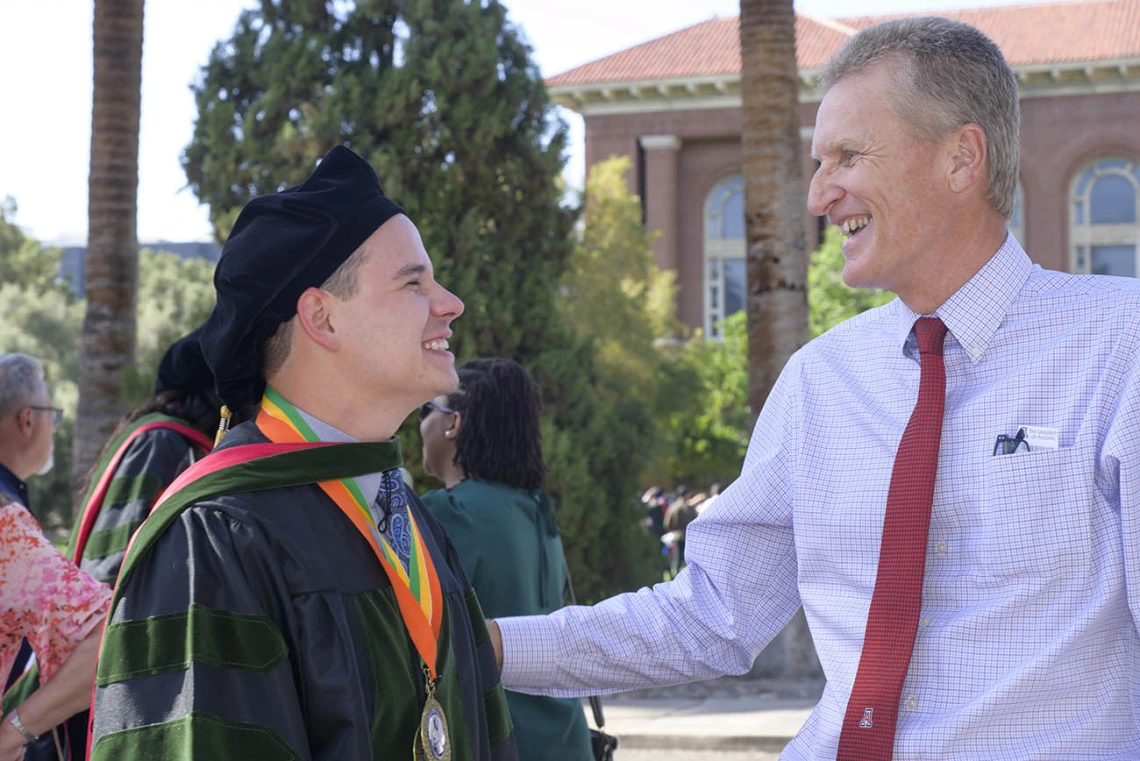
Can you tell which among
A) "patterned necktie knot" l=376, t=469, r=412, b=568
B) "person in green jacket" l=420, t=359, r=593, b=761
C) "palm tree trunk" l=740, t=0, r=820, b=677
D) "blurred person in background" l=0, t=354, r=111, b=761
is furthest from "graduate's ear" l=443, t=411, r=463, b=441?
"palm tree trunk" l=740, t=0, r=820, b=677

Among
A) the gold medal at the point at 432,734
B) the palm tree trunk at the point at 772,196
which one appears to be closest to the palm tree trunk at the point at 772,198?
the palm tree trunk at the point at 772,196

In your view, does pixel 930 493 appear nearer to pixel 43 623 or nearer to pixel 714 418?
pixel 43 623

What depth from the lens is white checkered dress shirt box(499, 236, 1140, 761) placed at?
93.7 inches

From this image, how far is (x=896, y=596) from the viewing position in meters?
2.50

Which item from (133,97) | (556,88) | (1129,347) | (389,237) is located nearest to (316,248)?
(389,237)

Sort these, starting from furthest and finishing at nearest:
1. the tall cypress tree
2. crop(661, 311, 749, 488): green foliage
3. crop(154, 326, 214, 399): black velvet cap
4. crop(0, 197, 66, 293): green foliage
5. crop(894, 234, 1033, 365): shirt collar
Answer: crop(0, 197, 66, 293): green foliage
crop(661, 311, 749, 488): green foliage
the tall cypress tree
crop(154, 326, 214, 399): black velvet cap
crop(894, 234, 1033, 365): shirt collar

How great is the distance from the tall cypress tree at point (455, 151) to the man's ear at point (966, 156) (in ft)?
34.2

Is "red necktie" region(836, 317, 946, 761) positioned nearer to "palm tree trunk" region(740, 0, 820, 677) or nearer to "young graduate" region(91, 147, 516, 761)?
"young graduate" region(91, 147, 516, 761)

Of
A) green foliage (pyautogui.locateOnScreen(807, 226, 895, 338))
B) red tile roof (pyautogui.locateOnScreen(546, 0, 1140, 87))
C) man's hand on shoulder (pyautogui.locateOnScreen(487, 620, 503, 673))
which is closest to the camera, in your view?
man's hand on shoulder (pyautogui.locateOnScreen(487, 620, 503, 673))

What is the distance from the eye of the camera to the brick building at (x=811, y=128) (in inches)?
1714

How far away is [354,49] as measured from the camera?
14.1m

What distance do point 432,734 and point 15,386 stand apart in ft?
9.84

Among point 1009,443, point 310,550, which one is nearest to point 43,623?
point 310,550

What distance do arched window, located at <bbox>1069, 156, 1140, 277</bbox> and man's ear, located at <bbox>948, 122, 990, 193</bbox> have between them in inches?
1773
